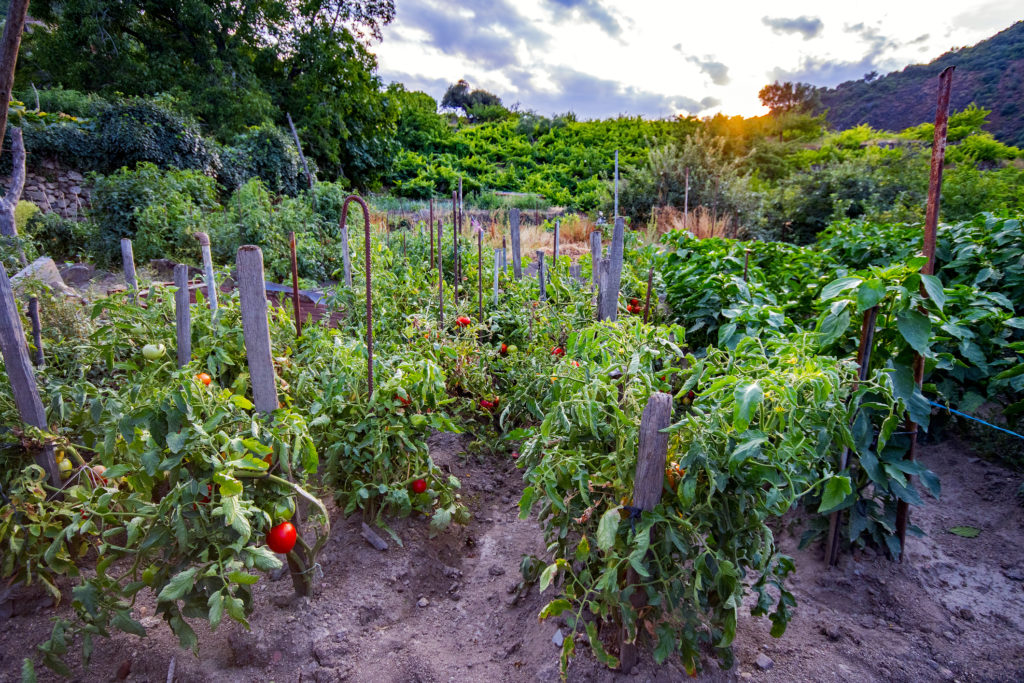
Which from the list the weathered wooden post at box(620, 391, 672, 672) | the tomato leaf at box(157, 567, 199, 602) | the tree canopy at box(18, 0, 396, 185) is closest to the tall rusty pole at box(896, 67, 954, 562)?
the weathered wooden post at box(620, 391, 672, 672)

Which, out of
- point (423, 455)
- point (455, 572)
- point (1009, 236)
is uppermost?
point (1009, 236)

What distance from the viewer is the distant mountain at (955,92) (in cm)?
2091

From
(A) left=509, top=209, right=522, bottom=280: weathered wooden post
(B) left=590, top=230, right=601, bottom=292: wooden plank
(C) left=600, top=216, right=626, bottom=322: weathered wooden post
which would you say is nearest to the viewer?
(C) left=600, top=216, right=626, bottom=322: weathered wooden post

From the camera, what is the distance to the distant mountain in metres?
20.9

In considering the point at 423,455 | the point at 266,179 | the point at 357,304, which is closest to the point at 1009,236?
the point at 423,455

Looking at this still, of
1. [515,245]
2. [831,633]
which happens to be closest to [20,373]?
[831,633]

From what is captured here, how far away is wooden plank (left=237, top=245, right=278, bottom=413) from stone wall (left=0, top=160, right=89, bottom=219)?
37.6 feet

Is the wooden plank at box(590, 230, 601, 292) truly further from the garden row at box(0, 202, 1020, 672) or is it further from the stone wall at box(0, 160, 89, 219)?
the stone wall at box(0, 160, 89, 219)

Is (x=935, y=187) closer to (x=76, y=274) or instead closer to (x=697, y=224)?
(x=697, y=224)

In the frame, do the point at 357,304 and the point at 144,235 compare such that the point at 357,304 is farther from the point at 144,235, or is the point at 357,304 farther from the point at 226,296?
the point at 144,235

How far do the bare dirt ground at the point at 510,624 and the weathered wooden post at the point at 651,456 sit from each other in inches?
23.4

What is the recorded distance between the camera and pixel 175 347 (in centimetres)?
221

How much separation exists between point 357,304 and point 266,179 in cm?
1237

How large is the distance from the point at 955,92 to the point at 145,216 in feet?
108
